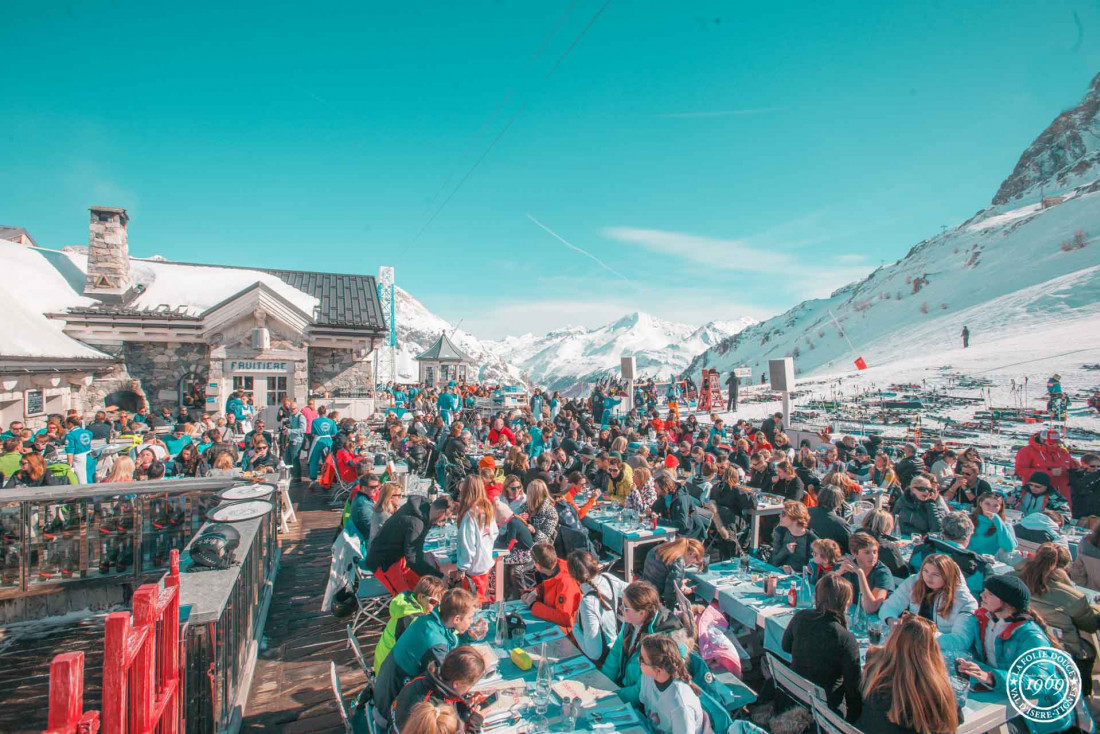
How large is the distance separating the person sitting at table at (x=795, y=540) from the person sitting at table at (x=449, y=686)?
4.03 m

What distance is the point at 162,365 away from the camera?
17.2m

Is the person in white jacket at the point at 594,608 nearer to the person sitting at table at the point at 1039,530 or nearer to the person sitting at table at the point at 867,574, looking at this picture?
the person sitting at table at the point at 867,574

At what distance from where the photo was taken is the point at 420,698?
10.00 ft

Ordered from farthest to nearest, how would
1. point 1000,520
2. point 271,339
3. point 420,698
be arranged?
point 271,339
point 1000,520
point 420,698

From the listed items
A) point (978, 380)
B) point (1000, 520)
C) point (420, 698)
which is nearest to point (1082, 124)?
point (978, 380)

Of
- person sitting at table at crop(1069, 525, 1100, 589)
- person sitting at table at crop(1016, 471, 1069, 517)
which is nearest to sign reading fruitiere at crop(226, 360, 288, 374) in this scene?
person sitting at table at crop(1016, 471, 1069, 517)

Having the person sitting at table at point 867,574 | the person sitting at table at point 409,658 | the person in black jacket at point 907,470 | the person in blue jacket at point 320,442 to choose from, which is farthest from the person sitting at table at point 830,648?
the person in blue jacket at point 320,442

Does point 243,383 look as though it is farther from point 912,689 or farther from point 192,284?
point 912,689

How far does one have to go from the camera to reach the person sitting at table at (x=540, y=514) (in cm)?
665

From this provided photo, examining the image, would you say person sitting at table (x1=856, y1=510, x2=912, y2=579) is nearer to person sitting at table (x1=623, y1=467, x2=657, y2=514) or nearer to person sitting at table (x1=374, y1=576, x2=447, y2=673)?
person sitting at table (x1=623, y1=467, x2=657, y2=514)

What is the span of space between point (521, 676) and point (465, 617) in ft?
2.04

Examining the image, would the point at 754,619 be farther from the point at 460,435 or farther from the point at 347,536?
the point at 460,435

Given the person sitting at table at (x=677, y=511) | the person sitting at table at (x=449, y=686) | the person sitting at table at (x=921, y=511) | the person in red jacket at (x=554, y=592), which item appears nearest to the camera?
the person sitting at table at (x=449, y=686)

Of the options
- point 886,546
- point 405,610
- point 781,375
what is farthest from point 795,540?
point 781,375
